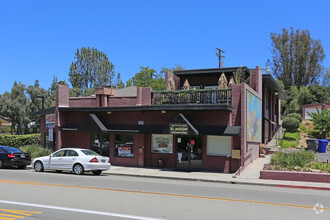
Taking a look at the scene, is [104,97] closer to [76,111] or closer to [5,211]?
[76,111]

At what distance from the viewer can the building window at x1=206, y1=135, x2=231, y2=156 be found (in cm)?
1991

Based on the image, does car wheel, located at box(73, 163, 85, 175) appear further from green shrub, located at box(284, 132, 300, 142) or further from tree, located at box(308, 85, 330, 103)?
tree, located at box(308, 85, 330, 103)

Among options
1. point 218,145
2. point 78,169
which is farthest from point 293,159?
point 78,169

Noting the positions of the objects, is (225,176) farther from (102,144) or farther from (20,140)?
(20,140)

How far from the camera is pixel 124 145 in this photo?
22.9 metres

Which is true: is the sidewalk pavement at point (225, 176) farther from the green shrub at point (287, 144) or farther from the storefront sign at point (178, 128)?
the green shrub at point (287, 144)

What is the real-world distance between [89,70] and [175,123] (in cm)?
5884

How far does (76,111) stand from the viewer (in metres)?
24.2

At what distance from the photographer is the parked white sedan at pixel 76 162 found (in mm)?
17891

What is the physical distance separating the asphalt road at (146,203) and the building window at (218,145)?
22.3 feet

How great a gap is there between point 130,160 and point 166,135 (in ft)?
10.1

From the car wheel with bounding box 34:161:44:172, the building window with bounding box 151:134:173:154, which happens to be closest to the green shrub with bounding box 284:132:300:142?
the building window with bounding box 151:134:173:154

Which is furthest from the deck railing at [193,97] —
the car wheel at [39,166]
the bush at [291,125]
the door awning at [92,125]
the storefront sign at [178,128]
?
the bush at [291,125]

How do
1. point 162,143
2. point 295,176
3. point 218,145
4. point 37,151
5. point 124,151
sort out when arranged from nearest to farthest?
1. point 295,176
2. point 218,145
3. point 162,143
4. point 124,151
5. point 37,151
